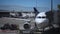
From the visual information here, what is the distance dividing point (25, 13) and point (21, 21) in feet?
0.68

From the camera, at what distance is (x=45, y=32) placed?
3123 mm

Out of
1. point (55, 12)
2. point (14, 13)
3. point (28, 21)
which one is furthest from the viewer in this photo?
point (28, 21)

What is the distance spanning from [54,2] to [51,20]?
1.33ft

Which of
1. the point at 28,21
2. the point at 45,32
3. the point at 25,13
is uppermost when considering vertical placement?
the point at 25,13

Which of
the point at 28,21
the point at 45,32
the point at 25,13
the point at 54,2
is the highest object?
the point at 54,2

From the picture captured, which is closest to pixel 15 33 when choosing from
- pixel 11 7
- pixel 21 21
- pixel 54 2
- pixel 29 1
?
pixel 21 21

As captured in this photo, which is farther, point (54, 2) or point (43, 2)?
point (43, 2)

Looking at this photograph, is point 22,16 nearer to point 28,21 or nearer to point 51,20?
point 28,21

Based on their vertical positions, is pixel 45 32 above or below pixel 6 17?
below

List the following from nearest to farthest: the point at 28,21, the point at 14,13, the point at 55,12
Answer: the point at 55,12 < the point at 14,13 < the point at 28,21

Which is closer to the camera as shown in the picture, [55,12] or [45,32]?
[55,12]

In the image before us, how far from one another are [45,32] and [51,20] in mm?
299

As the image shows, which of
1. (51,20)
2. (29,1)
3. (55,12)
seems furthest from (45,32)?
(29,1)

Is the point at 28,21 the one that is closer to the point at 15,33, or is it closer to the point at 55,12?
the point at 15,33
